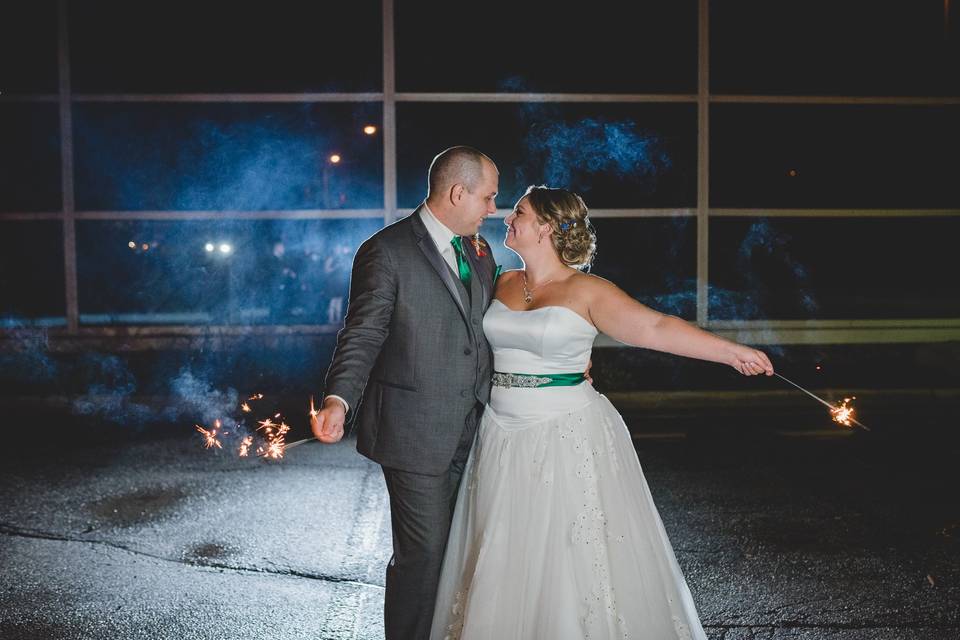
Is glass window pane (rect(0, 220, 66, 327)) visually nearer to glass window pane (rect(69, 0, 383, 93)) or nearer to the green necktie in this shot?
glass window pane (rect(69, 0, 383, 93))

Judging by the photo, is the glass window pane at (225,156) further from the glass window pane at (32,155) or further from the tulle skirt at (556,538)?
the tulle skirt at (556,538)

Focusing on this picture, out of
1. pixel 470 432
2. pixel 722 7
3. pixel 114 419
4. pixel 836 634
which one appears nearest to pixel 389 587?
pixel 470 432

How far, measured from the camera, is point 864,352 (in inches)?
578

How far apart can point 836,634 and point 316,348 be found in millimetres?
9484

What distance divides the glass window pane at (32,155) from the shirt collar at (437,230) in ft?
35.3

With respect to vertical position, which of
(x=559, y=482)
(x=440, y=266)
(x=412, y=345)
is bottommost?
(x=559, y=482)

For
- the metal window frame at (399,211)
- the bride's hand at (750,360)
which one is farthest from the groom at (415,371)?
the metal window frame at (399,211)

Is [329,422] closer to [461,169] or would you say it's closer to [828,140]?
[461,169]

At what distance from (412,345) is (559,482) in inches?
31.3

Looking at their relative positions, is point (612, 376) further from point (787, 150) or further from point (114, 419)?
point (114, 419)

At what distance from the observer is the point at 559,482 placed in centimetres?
327

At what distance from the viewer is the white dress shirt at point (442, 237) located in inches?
137

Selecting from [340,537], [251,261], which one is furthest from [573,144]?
[340,537]

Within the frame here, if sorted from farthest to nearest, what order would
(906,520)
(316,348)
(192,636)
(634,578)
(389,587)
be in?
(316,348)
(906,520)
(192,636)
(389,587)
(634,578)
